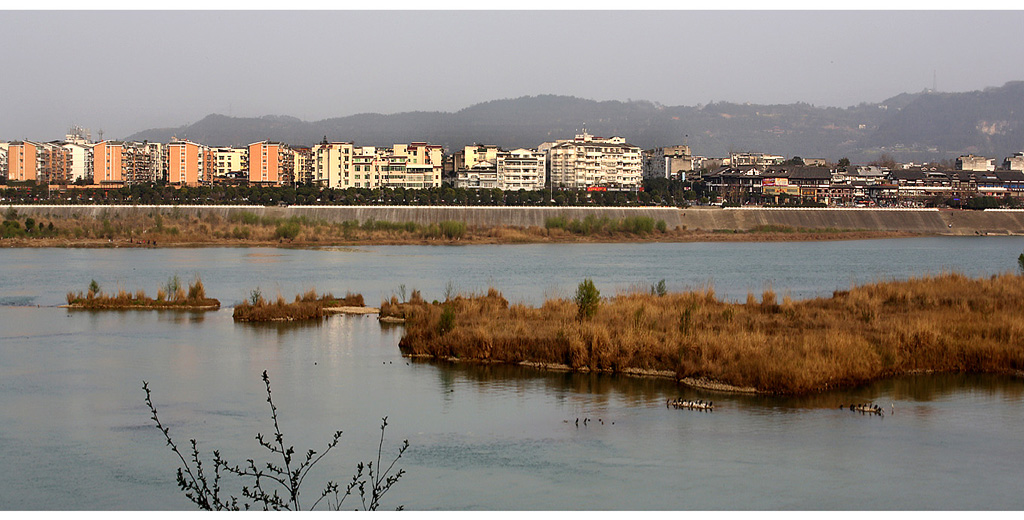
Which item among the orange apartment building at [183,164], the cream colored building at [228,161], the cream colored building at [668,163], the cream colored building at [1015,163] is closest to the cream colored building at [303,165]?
the cream colored building at [228,161]

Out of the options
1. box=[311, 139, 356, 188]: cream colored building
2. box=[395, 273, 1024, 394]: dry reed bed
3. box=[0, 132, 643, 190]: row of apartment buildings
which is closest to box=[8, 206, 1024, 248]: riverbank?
box=[311, 139, 356, 188]: cream colored building

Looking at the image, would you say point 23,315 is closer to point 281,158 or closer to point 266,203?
point 266,203

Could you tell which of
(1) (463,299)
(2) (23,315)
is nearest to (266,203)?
(2) (23,315)

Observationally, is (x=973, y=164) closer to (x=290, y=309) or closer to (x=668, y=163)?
(x=668, y=163)

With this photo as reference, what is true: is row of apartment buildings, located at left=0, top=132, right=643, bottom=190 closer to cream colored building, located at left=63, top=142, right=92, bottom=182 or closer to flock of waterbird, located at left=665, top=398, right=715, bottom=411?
cream colored building, located at left=63, top=142, right=92, bottom=182

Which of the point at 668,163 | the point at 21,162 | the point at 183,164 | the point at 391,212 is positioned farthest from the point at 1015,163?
the point at 21,162

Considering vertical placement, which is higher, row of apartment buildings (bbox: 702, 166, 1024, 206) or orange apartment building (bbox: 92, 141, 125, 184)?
orange apartment building (bbox: 92, 141, 125, 184)
